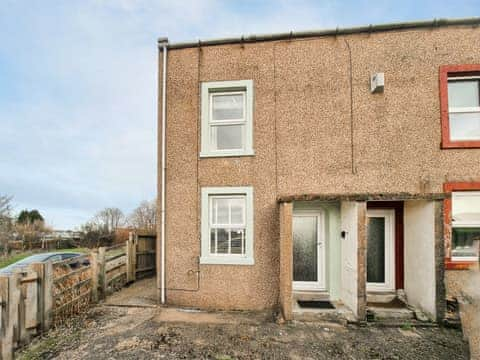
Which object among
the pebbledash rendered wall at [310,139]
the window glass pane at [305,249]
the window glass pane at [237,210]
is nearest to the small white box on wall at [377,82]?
the pebbledash rendered wall at [310,139]

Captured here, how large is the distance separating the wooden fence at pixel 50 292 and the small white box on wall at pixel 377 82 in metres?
8.47

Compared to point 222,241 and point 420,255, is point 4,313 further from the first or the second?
point 420,255

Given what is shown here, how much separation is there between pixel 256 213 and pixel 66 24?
918cm

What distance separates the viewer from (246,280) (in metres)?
6.01

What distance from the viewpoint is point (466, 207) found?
589 centimetres

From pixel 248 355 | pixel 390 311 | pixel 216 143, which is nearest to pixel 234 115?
pixel 216 143

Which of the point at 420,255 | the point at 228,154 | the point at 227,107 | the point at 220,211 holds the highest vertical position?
the point at 227,107

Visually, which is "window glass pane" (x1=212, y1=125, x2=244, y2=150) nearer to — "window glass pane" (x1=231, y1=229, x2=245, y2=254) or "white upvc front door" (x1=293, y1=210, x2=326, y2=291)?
"window glass pane" (x1=231, y1=229, x2=245, y2=254)

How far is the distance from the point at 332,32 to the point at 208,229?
608cm

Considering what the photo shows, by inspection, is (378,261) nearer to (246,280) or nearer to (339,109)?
(246,280)

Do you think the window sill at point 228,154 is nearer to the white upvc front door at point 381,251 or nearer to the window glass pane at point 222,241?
the window glass pane at point 222,241

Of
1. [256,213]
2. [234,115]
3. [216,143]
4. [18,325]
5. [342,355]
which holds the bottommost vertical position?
[342,355]

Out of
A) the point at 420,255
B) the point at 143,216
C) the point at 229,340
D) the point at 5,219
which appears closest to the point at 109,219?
the point at 143,216

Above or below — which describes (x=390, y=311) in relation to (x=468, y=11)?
below
